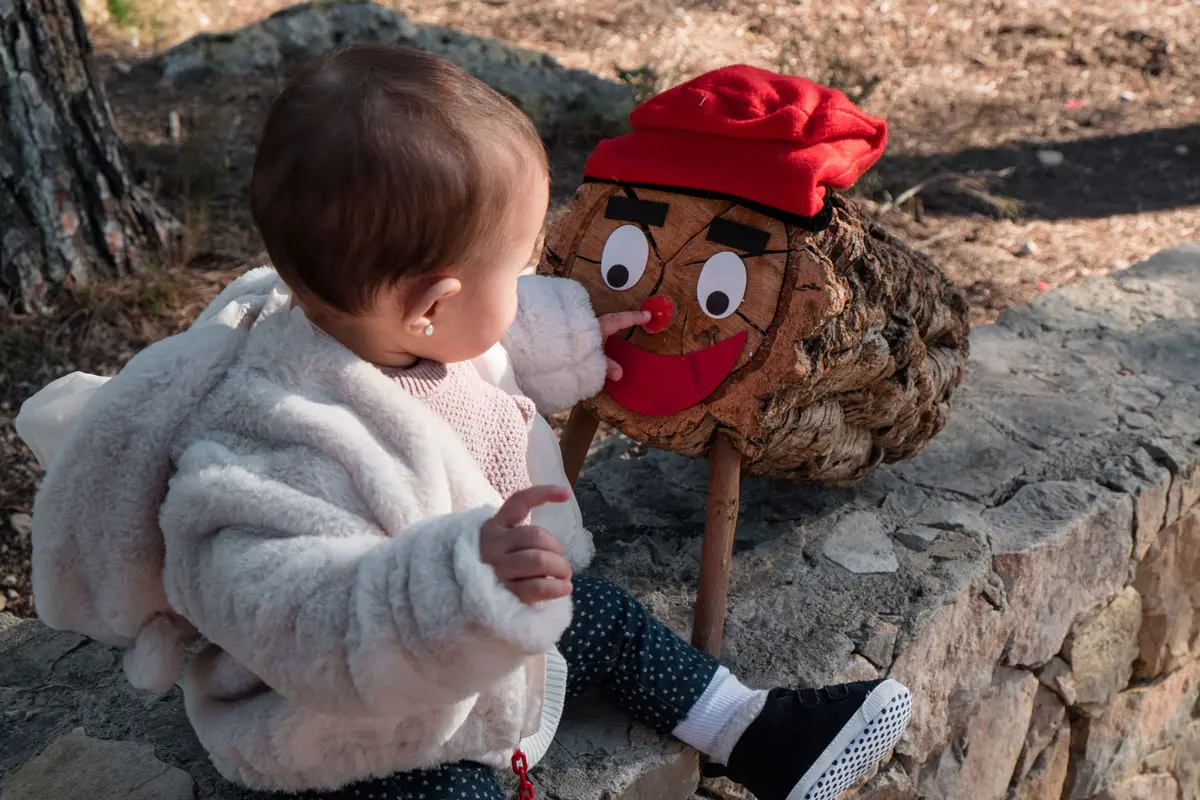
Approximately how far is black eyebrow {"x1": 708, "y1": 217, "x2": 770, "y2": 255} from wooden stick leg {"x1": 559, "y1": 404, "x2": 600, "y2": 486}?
17.1 inches

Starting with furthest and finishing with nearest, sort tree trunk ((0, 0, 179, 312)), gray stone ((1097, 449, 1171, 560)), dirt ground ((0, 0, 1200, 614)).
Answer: dirt ground ((0, 0, 1200, 614)) → tree trunk ((0, 0, 179, 312)) → gray stone ((1097, 449, 1171, 560))

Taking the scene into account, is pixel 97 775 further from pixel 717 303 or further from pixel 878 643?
pixel 878 643

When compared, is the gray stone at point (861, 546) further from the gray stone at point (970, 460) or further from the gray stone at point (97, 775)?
the gray stone at point (97, 775)

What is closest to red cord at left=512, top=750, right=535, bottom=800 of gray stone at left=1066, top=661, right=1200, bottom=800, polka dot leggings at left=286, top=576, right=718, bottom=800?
polka dot leggings at left=286, top=576, right=718, bottom=800

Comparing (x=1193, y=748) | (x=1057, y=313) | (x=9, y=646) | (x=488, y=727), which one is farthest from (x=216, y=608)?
(x=1193, y=748)

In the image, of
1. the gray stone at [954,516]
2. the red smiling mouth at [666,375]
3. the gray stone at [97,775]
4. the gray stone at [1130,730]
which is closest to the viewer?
the gray stone at [97,775]

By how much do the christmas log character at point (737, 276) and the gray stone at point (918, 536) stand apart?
0.43 metres

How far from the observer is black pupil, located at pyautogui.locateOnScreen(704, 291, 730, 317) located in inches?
67.7

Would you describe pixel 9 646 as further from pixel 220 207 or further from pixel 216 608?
pixel 220 207

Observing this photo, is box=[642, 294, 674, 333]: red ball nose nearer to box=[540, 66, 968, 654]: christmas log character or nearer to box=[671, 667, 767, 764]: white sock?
box=[540, 66, 968, 654]: christmas log character

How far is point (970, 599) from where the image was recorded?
2170 mm

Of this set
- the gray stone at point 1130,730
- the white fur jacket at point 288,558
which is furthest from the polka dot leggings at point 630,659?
the gray stone at point 1130,730

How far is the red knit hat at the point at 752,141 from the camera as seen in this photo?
164 cm

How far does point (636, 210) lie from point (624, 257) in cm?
8
